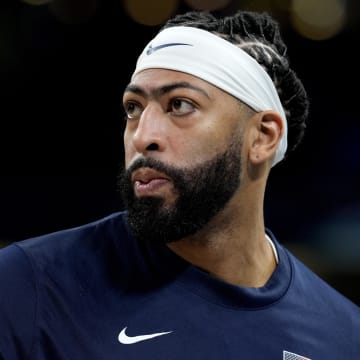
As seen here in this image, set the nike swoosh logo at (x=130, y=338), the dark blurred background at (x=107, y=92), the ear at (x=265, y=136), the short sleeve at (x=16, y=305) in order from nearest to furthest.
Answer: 1. the short sleeve at (x=16, y=305)
2. the nike swoosh logo at (x=130, y=338)
3. the ear at (x=265, y=136)
4. the dark blurred background at (x=107, y=92)

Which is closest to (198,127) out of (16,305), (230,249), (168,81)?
(168,81)

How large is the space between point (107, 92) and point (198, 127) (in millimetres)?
4231

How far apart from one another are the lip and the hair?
0.54 metres

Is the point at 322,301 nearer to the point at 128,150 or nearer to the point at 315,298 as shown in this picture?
the point at 315,298

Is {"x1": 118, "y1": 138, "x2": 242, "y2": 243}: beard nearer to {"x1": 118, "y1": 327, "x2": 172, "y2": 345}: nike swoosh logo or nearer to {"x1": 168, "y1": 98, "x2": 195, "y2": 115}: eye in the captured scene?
{"x1": 168, "y1": 98, "x2": 195, "y2": 115}: eye

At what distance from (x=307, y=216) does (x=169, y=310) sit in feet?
12.3

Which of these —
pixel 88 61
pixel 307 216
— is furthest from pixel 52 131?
pixel 307 216

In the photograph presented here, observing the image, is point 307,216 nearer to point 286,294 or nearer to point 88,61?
point 88,61

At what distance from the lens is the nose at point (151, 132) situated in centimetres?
218

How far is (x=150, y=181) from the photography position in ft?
7.16

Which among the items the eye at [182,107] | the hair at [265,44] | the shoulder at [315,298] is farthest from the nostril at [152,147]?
the shoulder at [315,298]

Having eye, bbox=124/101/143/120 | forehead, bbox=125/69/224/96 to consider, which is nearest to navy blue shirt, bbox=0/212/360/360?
eye, bbox=124/101/143/120

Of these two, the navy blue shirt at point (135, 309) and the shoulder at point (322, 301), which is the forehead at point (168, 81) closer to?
the navy blue shirt at point (135, 309)

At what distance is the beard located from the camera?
2.18 m
